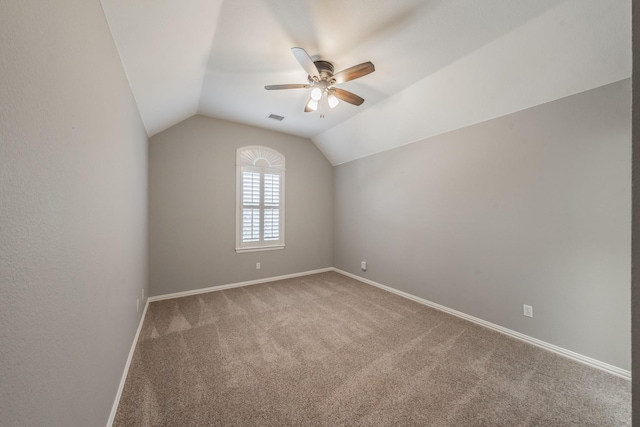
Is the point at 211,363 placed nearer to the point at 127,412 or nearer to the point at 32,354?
the point at 127,412

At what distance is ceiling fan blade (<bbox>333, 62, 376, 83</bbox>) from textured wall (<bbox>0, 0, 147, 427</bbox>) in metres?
1.65

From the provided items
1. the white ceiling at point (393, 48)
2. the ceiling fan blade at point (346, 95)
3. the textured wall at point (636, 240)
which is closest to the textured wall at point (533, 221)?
the white ceiling at point (393, 48)

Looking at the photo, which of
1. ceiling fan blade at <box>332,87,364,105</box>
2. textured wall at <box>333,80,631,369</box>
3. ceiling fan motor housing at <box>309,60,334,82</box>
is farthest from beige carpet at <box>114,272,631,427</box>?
ceiling fan motor housing at <box>309,60,334,82</box>

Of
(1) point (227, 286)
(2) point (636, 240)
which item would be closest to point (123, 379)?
(1) point (227, 286)

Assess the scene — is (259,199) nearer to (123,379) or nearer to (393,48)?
(123,379)

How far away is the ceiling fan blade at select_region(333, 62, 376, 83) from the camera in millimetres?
1967

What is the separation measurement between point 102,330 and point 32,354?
0.78 metres

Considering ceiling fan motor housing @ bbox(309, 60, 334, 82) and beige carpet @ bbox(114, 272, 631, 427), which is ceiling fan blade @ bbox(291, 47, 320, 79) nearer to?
ceiling fan motor housing @ bbox(309, 60, 334, 82)

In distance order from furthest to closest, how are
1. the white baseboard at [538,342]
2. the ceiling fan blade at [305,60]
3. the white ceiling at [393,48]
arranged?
1. the white baseboard at [538,342]
2. the ceiling fan blade at [305,60]
3. the white ceiling at [393,48]

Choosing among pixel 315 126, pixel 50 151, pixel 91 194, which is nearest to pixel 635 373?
pixel 50 151

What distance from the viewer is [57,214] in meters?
0.86

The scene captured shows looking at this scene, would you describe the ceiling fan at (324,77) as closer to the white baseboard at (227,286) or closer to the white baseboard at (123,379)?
the white baseboard at (123,379)

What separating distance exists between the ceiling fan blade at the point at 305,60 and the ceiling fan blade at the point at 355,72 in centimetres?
21

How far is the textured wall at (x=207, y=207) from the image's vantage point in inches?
134
